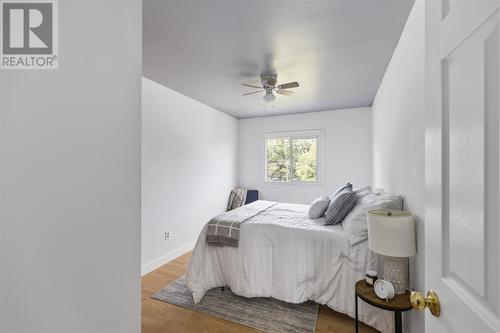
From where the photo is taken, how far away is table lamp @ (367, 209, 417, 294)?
4.84 feet

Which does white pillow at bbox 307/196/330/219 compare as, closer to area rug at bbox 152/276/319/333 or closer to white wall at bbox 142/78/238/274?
area rug at bbox 152/276/319/333

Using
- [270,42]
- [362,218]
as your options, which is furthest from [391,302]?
[270,42]

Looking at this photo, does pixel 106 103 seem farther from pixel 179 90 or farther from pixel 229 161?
pixel 229 161

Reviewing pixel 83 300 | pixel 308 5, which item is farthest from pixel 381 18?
pixel 83 300

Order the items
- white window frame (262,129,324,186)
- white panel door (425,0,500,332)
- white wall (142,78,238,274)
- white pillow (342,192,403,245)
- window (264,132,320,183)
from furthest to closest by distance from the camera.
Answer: window (264,132,320,183), white window frame (262,129,324,186), white wall (142,78,238,274), white pillow (342,192,403,245), white panel door (425,0,500,332)

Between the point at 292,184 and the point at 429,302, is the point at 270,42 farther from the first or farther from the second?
the point at 292,184

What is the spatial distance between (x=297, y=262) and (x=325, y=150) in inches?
120

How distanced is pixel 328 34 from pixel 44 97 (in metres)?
2.09

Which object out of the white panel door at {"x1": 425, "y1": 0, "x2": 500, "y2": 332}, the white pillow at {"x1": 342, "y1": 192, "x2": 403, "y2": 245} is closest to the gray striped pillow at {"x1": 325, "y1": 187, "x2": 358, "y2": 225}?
the white pillow at {"x1": 342, "y1": 192, "x2": 403, "y2": 245}

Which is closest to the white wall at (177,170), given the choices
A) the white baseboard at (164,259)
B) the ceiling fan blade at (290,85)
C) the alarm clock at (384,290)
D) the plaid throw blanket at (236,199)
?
the white baseboard at (164,259)

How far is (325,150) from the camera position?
15.6ft

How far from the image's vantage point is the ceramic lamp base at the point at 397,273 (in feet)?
5.17

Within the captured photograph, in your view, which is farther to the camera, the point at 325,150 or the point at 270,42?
the point at 325,150

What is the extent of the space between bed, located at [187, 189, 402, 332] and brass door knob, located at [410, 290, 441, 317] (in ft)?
4.11
